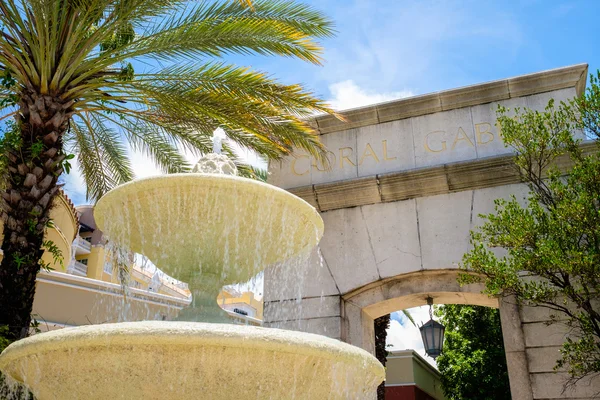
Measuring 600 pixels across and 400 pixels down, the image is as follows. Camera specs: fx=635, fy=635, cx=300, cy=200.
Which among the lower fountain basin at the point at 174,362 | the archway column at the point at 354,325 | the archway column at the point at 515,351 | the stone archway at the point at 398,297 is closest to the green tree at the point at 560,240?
the archway column at the point at 515,351

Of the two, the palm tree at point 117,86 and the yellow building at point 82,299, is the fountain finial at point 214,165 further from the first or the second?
the yellow building at point 82,299

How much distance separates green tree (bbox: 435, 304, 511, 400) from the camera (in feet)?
52.5

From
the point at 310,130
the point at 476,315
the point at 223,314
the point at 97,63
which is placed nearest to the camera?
the point at 223,314

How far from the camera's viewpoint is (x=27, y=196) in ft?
21.9

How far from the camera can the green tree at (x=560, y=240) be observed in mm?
6008

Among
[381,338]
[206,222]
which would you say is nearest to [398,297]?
[206,222]

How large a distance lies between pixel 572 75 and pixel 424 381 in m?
12.2

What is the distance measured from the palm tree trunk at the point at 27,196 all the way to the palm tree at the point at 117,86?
11mm

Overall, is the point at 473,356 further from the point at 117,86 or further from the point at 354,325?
the point at 117,86

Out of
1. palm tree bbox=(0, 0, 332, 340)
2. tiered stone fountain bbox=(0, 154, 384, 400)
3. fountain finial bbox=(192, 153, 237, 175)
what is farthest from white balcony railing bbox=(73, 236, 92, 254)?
tiered stone fountain bbox=(0, 154, 384, 400)

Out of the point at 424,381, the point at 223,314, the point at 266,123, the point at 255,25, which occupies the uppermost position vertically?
the point at 255,25

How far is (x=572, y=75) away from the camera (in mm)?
7668

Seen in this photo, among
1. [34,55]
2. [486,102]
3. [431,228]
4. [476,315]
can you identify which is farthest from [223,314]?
[476,315]

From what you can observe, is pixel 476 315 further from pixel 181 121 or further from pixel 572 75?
pixel 181 121
